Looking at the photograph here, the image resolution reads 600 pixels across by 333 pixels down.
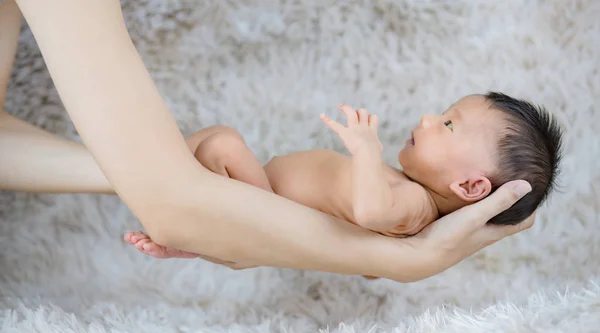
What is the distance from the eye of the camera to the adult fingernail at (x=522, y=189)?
89 cm

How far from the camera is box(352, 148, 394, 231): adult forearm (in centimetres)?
85

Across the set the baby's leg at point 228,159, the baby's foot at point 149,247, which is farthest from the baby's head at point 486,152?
the baby's foot at point 149,247

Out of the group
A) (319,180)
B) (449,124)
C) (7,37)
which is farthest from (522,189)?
(7,37)

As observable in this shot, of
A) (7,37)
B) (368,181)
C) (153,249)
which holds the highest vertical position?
(7,37)

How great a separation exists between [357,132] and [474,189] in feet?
0.65

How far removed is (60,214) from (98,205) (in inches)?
2.8

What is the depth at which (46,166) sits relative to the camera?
38.9 inches

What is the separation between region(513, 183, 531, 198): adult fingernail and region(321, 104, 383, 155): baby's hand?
18 cm

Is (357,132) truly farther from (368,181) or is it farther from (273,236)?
(273,236)

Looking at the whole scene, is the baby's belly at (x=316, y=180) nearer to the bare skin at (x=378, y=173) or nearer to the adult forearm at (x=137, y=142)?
the bare skin at (x=378, y=173)

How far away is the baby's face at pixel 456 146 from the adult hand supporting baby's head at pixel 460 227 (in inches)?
2.6

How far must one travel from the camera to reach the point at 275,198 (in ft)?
2.73

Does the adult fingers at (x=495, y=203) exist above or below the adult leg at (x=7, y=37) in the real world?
below

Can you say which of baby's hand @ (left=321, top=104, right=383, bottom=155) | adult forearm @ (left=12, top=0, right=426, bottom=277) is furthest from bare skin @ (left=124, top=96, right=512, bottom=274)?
adult forearm @ (left=12, top=0, right=426, bottom=277)
